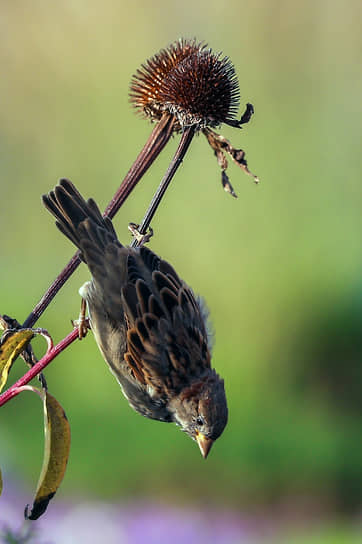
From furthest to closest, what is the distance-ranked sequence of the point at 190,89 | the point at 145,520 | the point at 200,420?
1. the point at 145,520
2. the point at 200,420
3. the point at 190,89

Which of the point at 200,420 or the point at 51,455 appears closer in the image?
the point at 51,455

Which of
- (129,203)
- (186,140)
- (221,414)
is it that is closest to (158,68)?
(186,140)

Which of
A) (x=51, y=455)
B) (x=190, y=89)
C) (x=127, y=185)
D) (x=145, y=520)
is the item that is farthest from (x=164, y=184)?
(x=145, y=520)

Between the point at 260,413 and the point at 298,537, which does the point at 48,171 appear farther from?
the point at 298,537

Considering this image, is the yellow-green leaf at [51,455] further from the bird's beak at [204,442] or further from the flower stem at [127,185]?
the bird's beak at [204,442]

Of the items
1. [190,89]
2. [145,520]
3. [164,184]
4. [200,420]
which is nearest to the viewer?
[164,184]

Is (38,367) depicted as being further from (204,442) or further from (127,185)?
(204,442)

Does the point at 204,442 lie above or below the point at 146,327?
below

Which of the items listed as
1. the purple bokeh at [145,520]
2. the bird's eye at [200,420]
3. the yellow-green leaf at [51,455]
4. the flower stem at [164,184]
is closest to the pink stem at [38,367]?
the yellow-green leaf at [51,455]
